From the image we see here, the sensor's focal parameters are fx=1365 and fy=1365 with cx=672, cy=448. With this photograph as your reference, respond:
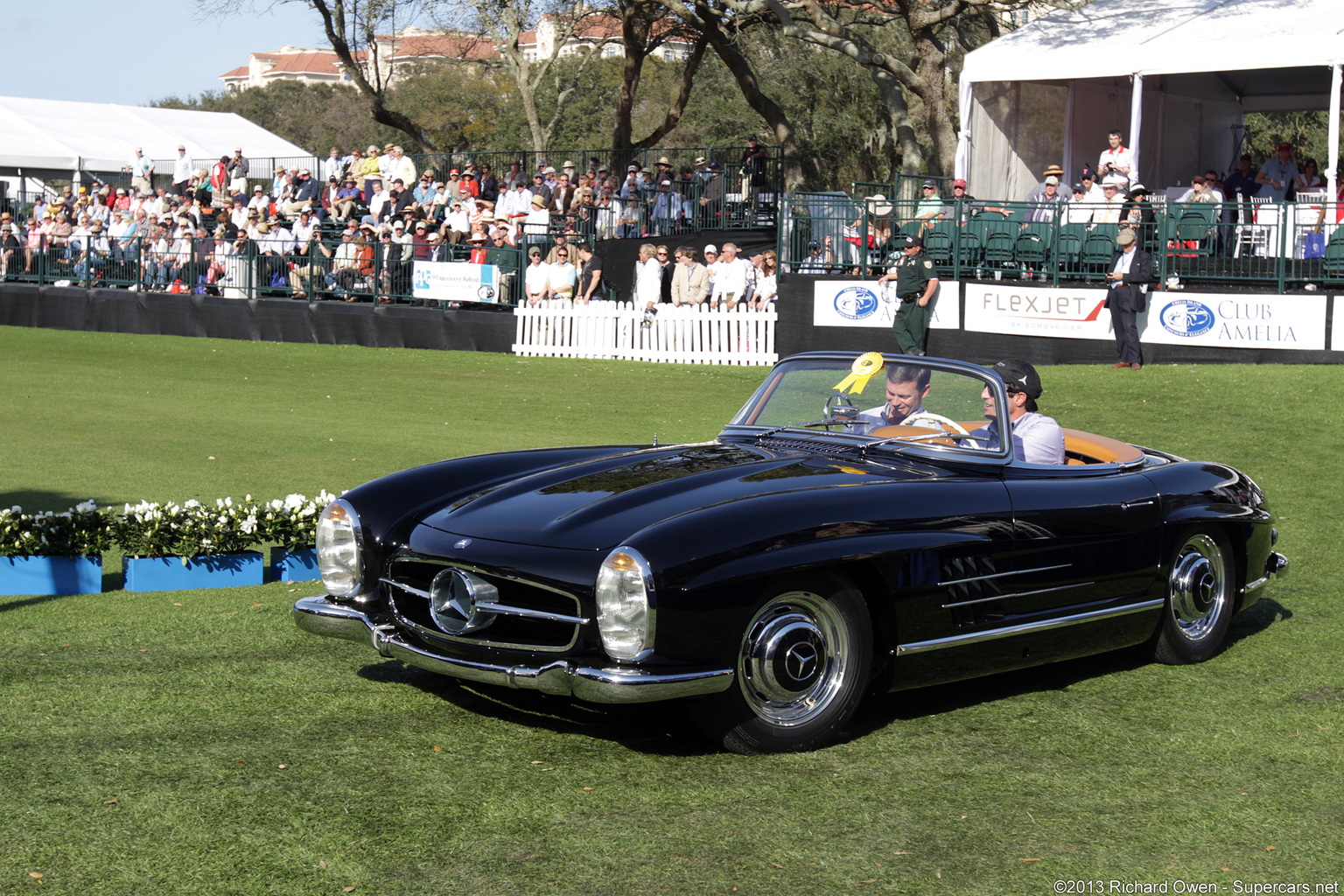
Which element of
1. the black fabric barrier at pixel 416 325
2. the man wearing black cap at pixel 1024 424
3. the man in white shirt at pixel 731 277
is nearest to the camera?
the man wearing black cap at pixel 1024 424

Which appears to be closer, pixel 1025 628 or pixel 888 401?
pixel 1025 628

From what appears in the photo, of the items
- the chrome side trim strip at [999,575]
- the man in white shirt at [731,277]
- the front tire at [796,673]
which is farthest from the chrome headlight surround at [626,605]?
the man in white shirt at [731,277]

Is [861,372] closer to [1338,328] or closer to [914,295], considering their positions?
[914,295]

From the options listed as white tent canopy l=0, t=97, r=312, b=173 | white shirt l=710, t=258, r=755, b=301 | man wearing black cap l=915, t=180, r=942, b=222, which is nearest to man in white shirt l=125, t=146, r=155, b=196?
white tent canopy l=0, t=97, r=312, b=173

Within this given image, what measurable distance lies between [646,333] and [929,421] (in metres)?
16.3


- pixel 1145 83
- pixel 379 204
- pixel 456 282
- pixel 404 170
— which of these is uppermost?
pixel 1145 83

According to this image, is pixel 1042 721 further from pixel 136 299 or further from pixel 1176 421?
pixel 136 299

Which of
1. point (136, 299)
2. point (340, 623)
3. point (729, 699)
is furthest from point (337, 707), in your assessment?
point (136, 299)

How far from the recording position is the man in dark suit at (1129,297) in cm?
1683

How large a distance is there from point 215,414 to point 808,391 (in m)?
10.6

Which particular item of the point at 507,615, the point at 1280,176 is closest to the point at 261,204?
the point at 1280,176

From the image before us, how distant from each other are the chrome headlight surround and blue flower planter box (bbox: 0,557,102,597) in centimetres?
390

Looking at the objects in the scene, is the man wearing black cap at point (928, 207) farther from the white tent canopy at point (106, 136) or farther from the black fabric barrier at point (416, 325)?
the white tent canopy at point (106, 136)

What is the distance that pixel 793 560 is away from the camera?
4.39 meters
